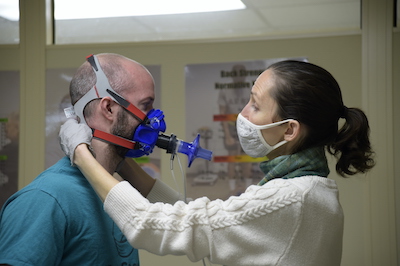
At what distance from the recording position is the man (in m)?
1.21

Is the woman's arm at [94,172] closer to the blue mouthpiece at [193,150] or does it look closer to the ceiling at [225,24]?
the blue mouthpiece at [193,150]

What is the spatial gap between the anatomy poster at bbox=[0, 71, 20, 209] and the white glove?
1677mm

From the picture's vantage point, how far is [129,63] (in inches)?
61.7

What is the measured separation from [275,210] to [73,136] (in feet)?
2.04

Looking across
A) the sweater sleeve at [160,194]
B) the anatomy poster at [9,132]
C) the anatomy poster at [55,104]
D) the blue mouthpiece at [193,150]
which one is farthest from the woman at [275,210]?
the anatomy poster at [9,132]

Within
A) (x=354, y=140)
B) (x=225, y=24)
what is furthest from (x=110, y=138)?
(x=225, y=24)

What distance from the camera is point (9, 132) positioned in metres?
2.99

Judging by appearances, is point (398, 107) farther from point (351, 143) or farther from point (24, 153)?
point (24, 153)

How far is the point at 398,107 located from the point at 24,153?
217 centimetres

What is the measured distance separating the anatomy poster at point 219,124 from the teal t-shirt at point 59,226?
1.31 m

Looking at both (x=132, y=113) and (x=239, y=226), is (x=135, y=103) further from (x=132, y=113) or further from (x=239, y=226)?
(x=239, y=226)

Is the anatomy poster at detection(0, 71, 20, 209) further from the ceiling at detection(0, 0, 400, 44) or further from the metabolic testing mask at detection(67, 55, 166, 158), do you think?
the metabolic testing mask at detection(67, 55, 166, 158)

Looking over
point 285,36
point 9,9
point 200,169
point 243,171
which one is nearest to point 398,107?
point 285,36

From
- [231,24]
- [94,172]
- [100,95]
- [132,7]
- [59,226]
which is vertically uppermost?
[132,7]
